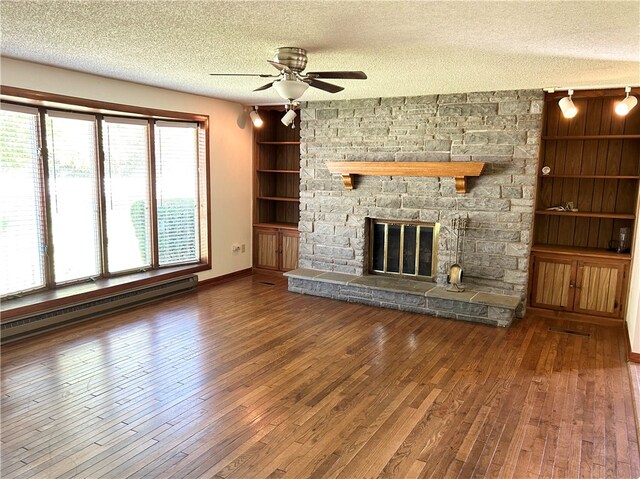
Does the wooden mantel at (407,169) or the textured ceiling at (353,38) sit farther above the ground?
the textured ceiling at (353,38)

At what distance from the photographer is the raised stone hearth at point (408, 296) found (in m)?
4.93

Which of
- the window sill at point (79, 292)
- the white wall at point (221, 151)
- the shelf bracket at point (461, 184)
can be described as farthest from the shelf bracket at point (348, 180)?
the window sill at point (79, 292)

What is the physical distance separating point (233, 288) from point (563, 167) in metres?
4.35

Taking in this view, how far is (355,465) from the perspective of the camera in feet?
8.41

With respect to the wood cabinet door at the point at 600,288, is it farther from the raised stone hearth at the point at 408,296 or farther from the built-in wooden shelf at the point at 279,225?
the built-in wooden shelf at the point at 279,225

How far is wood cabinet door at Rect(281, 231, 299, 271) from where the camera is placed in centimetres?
682

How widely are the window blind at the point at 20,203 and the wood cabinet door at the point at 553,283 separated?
208 inches

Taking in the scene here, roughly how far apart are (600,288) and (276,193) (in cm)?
464

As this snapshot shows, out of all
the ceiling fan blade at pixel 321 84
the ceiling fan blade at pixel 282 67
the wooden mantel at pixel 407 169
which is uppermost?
the ceiling fan blade at pixel 282 67

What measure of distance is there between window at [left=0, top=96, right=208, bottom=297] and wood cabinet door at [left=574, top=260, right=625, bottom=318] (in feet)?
15.1

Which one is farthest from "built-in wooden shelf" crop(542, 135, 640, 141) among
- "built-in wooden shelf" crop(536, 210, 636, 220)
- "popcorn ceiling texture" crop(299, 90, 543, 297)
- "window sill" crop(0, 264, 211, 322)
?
"window sill" crop(0, 264, 211, 322)

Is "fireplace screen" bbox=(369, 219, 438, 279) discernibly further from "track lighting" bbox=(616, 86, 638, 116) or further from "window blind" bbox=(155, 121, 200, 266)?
"window blind" bbox=(155, 121, 200, 266)

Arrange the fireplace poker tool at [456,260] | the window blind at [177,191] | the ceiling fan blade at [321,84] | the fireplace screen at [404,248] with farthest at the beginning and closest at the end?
the window blind at [177,191] < the fireplace screen at [404,248] < the fireplace poker tool at [456,260] < the ceiling fan blade at [321,84]

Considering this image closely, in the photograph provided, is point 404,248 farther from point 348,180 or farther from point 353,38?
point 353,38
